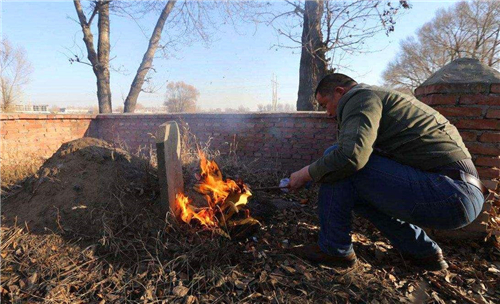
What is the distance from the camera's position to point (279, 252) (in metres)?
2.18

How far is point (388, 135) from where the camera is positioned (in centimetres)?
188

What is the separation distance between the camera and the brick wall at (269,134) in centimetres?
490

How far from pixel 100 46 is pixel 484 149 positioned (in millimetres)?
11237

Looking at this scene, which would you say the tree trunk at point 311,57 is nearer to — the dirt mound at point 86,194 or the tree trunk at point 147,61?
the dirt mound at point 86,194

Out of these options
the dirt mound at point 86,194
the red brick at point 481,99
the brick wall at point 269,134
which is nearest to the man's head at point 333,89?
the red brick at point 481,99

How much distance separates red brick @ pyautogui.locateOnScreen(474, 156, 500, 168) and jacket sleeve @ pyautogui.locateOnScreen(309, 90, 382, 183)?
1.35 metres

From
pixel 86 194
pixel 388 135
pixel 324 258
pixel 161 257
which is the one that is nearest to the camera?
pixel 388 135

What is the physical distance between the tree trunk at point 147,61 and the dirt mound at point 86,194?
7913 millimetres

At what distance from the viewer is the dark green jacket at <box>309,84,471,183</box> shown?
5.77 feet

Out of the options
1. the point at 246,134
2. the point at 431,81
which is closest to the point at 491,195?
the point at 431,81

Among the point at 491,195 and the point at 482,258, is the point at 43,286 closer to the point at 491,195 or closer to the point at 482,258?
the point at 482,258

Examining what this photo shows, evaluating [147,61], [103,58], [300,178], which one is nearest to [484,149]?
[300,178]

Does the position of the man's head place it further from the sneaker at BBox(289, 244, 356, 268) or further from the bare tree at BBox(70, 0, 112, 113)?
the bare tree at BBox(70, 0, 112, 113)

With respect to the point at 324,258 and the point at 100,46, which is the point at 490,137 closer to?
the point at 324,258
